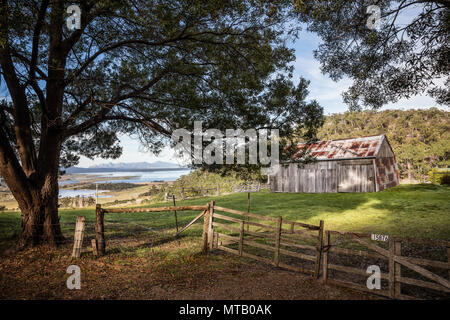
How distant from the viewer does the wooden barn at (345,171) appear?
2405 centimetres

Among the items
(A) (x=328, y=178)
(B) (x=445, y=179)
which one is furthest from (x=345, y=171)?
(B) (x=445, y=179)

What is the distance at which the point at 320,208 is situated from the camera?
60.8ft

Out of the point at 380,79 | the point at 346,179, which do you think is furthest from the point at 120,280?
the point at 346,179

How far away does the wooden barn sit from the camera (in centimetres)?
2405

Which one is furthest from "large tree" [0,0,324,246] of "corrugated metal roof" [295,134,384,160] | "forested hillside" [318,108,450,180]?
"corrugated metal roof" [295,134,384,160]

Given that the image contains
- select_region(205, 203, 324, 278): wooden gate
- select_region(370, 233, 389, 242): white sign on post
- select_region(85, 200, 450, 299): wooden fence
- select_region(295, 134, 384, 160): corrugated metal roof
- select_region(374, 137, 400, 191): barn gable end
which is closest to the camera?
select_region(85, 200, 450, 299): wooden fence

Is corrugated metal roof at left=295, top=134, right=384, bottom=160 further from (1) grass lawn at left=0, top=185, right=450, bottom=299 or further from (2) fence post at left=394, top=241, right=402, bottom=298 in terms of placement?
(2) fence post at left=394, top=241, right=402, bottom=298

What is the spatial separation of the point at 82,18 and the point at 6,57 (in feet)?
8.85

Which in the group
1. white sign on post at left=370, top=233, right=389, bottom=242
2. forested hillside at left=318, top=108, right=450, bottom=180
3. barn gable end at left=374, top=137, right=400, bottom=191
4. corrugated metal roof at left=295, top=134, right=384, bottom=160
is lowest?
white sign on post at left=370, top=233, right=389, bottom=242

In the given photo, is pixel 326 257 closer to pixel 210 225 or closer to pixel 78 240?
pixel 210 225

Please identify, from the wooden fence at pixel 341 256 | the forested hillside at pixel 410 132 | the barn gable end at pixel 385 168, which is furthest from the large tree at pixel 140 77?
the barn gable end at pixel 385 168

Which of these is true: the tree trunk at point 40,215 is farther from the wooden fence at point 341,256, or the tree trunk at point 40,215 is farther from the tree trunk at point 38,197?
the wooden fence at point 341,256

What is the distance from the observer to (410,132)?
2992 inches

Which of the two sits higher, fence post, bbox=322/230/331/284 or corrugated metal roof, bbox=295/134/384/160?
corrugated metal roof, bbox=295/134/384/160
